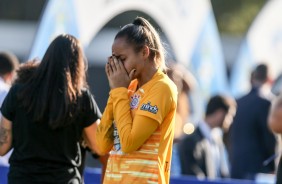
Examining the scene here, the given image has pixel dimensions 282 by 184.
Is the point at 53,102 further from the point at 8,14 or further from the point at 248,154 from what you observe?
the point at 8,14

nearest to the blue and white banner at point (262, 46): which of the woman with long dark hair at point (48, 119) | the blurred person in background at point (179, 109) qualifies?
the blurred person in background at point (179, 109)

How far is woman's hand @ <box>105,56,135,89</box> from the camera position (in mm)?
4598

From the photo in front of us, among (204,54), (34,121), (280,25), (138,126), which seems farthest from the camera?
(280,25)

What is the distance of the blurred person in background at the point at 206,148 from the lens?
874 cm

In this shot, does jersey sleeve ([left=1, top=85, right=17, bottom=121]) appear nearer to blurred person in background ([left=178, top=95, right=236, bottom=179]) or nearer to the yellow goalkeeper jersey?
the yellow goalkeeper jersey

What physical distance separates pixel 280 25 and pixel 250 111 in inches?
122

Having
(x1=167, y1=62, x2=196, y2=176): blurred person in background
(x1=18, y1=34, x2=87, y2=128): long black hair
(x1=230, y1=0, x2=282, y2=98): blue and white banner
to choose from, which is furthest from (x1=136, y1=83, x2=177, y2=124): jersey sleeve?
(x1=230, y1=0, x2=282, y2=98): blue and white banner

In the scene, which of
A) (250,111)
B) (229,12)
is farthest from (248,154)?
(229,12)

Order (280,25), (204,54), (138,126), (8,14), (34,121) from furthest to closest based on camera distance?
(8,14)
(280,25)
(204,54)
(34,121)
(138,126)

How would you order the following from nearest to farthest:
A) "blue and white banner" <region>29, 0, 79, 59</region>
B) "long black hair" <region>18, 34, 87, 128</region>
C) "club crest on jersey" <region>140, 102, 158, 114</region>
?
"club crest on jersey" <region>140, 102, 158, 114</region>
"long black hair" <region>18, 34, 87, 128</region>
"blue and white banner" <region>29, 0, 79, 59</region>

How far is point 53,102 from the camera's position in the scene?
17.4ft

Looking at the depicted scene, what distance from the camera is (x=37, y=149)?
5.29 meters

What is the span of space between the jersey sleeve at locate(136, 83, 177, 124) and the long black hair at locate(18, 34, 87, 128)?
2.97 ft

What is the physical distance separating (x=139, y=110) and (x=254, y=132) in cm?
650
